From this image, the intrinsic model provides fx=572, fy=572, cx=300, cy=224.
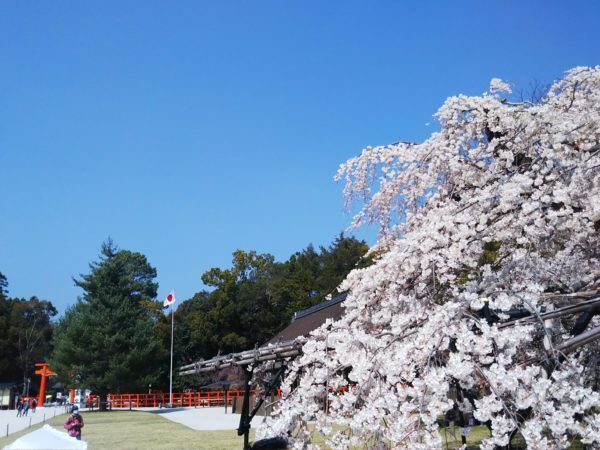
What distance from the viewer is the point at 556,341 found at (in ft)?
14.5

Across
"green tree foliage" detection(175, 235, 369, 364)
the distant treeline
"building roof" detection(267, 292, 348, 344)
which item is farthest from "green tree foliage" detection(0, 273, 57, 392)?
"building roof" detection(267, 292, 348, 344)

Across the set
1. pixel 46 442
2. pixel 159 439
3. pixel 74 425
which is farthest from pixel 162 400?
pixel 46 442

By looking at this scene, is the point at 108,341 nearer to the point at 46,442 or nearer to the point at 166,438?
the point at 166,438

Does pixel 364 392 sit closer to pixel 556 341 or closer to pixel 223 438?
pixel 556 341

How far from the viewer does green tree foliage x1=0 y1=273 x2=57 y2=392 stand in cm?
4722

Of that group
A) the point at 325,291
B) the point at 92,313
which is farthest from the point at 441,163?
the point at 325,291

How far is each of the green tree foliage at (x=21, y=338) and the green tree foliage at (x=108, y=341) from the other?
62.6 ft

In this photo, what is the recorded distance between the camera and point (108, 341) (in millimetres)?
28766

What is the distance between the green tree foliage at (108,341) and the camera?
28.8m

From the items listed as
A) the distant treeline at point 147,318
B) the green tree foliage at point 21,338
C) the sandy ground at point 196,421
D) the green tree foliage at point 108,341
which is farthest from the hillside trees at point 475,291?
the green tree foliage at point 21,338

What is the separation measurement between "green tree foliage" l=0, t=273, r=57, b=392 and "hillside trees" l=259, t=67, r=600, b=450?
1887 inches

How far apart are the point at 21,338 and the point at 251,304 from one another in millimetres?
22968

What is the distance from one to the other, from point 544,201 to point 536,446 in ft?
7.26

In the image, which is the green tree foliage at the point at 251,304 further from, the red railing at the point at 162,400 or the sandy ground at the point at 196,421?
the sandy ground at the point at 196,421
